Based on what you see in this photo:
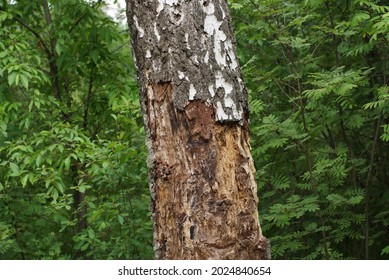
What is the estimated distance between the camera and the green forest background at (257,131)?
4.62m

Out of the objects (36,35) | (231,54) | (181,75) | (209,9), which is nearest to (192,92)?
(181,75)

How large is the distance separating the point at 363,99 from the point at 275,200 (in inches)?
42.9

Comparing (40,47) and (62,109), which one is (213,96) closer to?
(62,109)

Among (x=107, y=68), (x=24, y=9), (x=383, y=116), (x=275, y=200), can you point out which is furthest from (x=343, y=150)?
(x=24, y=9)

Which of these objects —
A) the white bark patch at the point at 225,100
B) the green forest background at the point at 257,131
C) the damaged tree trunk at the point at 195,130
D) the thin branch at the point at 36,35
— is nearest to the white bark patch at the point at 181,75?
the damaged tree trunk at the point at 195,130

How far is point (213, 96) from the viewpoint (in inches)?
105

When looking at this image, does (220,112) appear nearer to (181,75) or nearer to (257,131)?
(181,75)

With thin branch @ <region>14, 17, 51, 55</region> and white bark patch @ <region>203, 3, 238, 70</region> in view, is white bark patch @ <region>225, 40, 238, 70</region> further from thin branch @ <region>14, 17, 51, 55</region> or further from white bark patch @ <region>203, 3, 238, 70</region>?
thin branch @ <region>14, 17, 51, 55</region>

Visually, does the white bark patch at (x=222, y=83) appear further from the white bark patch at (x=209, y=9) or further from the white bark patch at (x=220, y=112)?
the white bark patch at (x=209, y=9)

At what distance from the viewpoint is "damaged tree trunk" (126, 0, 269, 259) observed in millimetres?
2658

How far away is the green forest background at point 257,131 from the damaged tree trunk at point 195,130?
65.8 inches

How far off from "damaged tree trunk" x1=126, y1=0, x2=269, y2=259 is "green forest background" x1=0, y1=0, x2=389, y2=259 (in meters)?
1.67

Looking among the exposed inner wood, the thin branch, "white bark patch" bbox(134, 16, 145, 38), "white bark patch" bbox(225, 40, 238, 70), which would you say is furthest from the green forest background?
"white bark patch" bbox(134, 16, 145, 38)

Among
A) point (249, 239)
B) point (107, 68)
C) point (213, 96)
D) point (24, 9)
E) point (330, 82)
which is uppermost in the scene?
point (24, 9)
